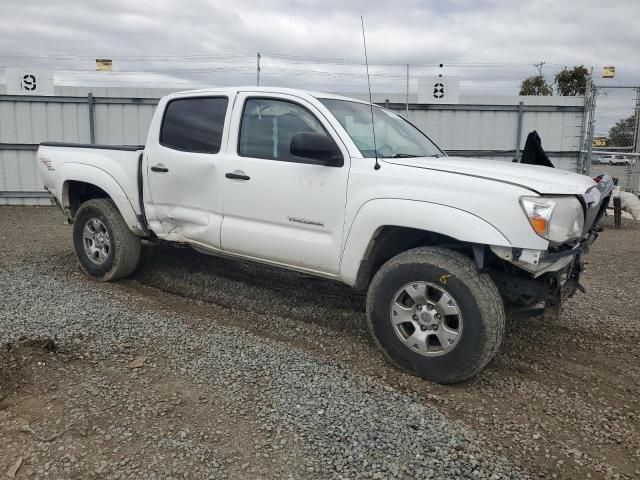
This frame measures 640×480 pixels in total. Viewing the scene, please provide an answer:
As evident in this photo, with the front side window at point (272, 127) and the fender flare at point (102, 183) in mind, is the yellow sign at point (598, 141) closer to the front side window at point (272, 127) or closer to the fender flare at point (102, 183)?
the front side window at point (272, 127)

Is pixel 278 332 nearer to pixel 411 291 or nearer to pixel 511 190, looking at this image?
pixel 411 291

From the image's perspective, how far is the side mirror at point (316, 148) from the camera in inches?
152

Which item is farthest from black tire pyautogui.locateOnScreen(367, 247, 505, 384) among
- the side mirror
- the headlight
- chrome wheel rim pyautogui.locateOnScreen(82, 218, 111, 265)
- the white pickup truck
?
chrome wheel rim pyautogui.locateOnScreen(82, 218, 111, 265)

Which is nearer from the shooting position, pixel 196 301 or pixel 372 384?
pixel 372 384

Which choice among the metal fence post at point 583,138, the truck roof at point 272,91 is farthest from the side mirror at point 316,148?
the metal fence post at point 583,138

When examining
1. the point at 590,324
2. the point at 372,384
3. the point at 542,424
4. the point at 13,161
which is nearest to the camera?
the point at 542,424

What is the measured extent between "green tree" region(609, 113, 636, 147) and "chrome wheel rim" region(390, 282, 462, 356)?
11850 mm

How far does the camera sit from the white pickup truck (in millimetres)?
3449

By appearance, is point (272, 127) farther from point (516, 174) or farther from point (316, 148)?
point (516, 174)

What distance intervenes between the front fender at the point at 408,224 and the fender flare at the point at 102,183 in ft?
8.17

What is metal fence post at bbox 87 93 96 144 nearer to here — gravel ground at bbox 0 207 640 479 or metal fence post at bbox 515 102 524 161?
gravel ground at bbox 0 207 640 479

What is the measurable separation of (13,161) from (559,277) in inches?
460

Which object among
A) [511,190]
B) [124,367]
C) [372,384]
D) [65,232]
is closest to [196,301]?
[124,367]

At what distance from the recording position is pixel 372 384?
11.8 ft
